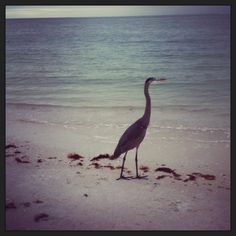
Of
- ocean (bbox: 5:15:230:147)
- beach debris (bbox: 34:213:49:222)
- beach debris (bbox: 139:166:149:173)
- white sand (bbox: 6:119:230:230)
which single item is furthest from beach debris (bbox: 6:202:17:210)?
ocean (bbox: 5:15:230:147)

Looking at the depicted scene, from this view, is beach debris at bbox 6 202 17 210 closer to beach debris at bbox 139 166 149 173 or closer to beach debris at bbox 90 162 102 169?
beach debris at bbox 90 162 102 169

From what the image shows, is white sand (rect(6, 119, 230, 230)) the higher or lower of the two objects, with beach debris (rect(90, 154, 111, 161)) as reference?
lower

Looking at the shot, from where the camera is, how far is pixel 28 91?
16531 millimetres

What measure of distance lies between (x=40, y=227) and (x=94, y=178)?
1678 millimetres

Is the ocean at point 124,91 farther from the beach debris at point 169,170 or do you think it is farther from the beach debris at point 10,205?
the beach debris at point 10,205

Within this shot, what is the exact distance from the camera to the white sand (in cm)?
443

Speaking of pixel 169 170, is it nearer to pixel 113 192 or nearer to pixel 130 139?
pixel 130 139

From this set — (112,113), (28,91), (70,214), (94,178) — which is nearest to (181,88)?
(112,113)

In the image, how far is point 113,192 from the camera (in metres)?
5.30

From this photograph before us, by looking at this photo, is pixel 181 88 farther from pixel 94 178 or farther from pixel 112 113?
pixel 94 178

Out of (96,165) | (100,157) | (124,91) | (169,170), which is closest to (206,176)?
(169,170)

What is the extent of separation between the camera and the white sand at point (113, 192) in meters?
4.43

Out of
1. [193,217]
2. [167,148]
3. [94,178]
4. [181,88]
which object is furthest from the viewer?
[181,88]

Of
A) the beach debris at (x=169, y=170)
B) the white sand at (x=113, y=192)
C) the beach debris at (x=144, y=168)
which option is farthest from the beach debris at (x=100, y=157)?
the beach debris at (x=169, y=170)
